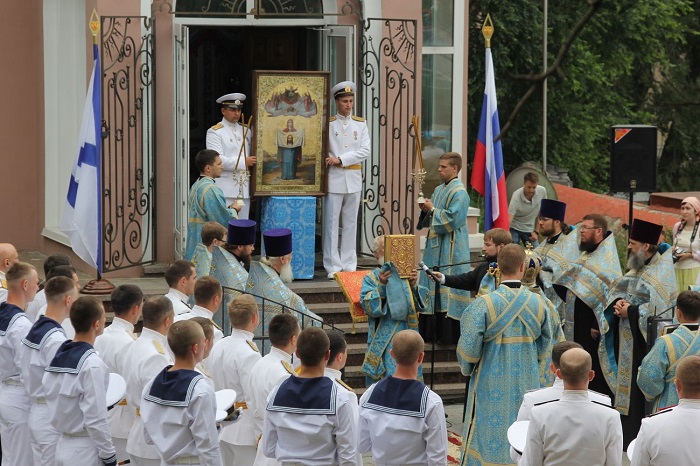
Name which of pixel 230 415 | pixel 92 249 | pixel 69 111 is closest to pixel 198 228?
pixel 92 249

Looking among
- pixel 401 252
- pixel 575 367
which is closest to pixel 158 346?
pixel 575 367

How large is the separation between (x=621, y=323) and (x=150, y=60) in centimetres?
577

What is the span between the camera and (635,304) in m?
11.5

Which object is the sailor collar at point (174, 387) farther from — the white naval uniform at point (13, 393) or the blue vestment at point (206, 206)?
the blue vestment at point (206, 206)

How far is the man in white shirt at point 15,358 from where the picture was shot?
9.30m

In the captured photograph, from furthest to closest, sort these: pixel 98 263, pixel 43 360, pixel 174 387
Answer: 1. pixel 98 263
2. pixel 43 360
3. pixel 174 387

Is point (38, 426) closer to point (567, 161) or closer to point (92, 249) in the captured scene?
point (92, 249)

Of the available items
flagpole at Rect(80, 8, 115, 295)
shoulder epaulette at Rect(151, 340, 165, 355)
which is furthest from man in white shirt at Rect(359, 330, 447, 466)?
flagpole at Rect(80, 8, 115, 295)

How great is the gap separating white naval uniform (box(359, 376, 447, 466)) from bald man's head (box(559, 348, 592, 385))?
0.73 meters

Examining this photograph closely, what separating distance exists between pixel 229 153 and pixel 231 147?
0.21 ft

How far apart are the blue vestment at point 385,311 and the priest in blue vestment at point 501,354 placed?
1.58 m

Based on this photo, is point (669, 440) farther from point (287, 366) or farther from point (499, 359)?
point (499, 359)

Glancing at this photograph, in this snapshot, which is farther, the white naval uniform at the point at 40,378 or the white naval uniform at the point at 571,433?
the white naval uniform at the point at 40,378

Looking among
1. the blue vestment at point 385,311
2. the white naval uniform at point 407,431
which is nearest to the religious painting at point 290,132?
the blue vestment at point 385,311
